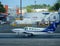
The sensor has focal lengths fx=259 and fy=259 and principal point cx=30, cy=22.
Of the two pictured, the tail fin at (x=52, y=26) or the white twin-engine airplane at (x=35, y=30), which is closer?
the white twin-engine airplane at (x=35, y=30)

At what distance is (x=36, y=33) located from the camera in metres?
9.84

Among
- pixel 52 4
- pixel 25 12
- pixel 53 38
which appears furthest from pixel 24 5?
pixel 53 38

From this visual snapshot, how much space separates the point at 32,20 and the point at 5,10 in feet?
3.87

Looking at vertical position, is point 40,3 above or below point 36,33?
above

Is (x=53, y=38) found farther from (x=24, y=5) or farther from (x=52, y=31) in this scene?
(x=24, y=5)

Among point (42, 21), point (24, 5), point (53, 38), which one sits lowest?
point (53, 38)

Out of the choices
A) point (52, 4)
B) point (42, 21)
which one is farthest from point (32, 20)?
point (52, 4)

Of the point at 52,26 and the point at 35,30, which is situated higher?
the point at 52,26

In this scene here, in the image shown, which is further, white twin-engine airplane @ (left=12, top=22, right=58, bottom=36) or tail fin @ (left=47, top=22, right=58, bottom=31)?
tail fin @ (left=47, top=22, right=58, bottom=31)

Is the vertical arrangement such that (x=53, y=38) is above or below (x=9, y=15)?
below

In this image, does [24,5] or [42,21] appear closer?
[24,5]

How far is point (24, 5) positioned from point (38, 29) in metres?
1.10

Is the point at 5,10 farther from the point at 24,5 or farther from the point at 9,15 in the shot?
the point at 24,5

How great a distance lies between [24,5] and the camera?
968cm
